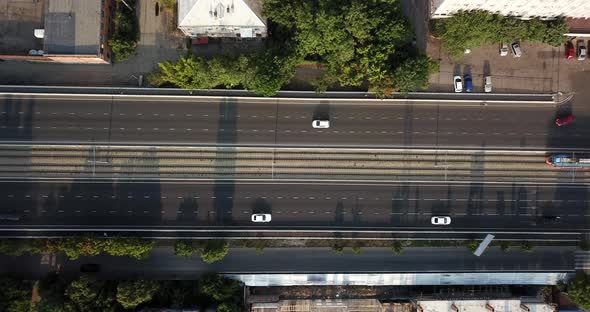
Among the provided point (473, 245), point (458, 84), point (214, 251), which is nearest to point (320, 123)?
point (458, 84)

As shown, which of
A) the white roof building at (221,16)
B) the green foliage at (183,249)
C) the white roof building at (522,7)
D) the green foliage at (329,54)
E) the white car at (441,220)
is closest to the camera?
the white roof building at (522,7)

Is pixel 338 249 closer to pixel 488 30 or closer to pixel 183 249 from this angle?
pixel 183 249

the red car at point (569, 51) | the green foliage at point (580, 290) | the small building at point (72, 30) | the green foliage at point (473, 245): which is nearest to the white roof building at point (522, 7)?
the red car at point (569, 51)

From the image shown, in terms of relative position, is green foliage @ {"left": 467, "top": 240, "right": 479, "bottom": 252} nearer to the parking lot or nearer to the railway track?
the railway track

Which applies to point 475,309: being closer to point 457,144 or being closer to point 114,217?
point 457,144

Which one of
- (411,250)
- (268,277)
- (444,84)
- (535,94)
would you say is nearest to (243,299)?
(268,277)

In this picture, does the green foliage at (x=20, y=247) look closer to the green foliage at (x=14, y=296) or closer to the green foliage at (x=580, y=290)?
the green foliage at (x=14, y=296)
